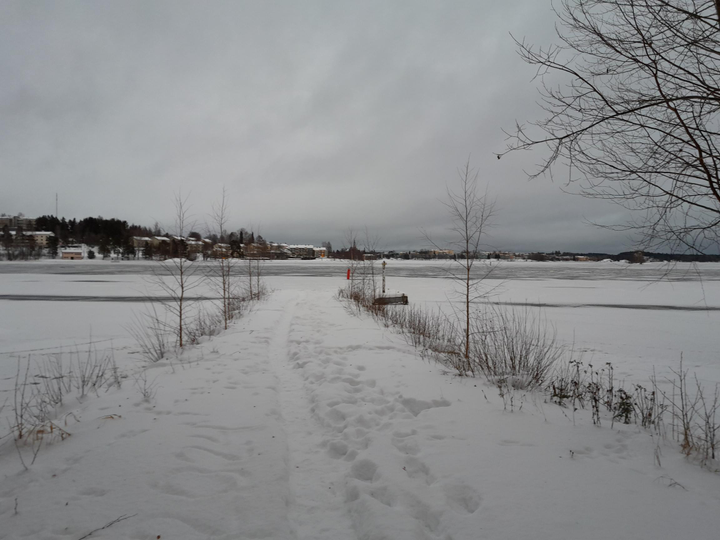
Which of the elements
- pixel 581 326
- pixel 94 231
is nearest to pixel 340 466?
pixel 581 326

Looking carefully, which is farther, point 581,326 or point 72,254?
point 72,254

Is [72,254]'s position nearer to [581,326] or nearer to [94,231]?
[94,231]

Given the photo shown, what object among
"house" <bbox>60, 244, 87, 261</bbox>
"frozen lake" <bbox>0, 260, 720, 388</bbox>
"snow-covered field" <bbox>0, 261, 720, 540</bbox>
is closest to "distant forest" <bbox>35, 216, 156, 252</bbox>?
"house" <bbox>60, 244, 87, 261</bbox>

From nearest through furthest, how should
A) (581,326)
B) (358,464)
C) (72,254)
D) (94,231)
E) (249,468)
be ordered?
1. (249,468)
2. (358,464)
3. (581,326)
4. (72,254)
5. (94,231)

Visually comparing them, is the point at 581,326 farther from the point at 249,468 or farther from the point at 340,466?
the point at 249,468

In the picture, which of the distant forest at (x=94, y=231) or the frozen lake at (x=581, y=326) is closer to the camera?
the frozen lake at (x=581, y=326)

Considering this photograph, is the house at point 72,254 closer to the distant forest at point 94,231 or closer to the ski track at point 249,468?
the distant forest at point 94,231

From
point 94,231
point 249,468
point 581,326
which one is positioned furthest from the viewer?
point 94,231

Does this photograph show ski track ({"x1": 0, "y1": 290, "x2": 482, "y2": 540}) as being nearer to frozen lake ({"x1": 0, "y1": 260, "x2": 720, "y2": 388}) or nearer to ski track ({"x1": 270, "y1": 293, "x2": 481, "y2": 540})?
ski track ({"x1": 270, "y1": 293, "x2": 481, "y2": 540})

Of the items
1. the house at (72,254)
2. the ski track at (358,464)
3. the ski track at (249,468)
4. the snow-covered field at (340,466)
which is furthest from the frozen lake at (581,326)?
the house at (72,254)

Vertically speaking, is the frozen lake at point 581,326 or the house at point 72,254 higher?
the house at point 72,254

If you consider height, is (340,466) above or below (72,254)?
below

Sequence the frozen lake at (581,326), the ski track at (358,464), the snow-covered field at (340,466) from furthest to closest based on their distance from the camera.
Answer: the frozen lake at (581,326)
the ski track at (358,464)
the snow-covered field at (340,466)

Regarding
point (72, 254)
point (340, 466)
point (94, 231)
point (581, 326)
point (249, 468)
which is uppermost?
point (94, 231)
